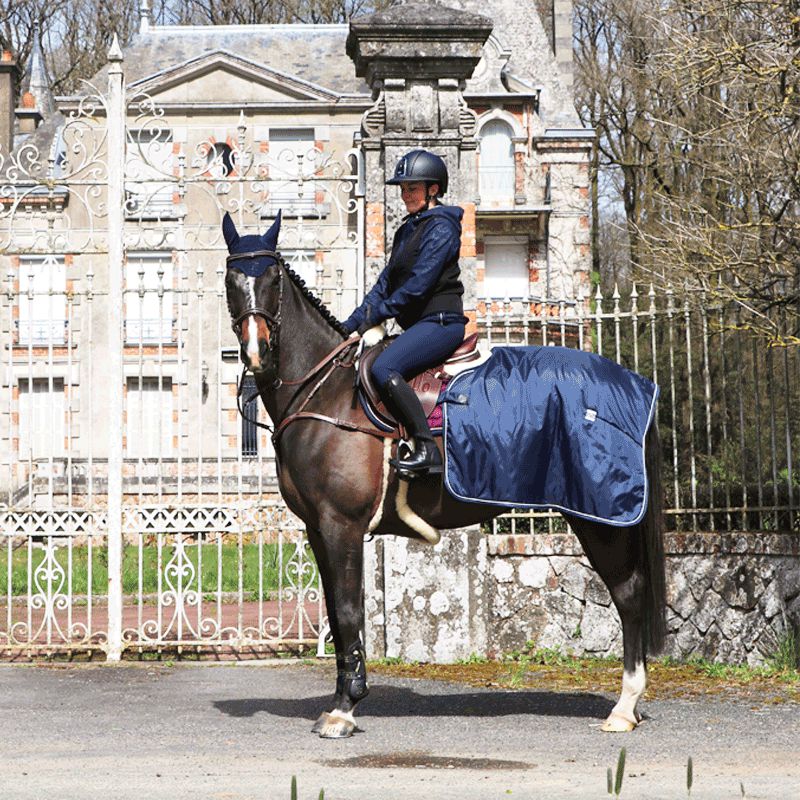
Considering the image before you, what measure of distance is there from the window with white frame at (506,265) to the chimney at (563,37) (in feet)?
13.1

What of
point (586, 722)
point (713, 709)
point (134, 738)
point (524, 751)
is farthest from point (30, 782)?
point (713, 709)

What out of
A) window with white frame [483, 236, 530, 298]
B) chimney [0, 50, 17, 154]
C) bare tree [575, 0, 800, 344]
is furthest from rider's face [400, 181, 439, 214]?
chimney [0, 50, 17, 154]

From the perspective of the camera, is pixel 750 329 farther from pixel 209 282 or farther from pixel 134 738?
pixel 209 282

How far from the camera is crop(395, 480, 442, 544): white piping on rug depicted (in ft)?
23.3

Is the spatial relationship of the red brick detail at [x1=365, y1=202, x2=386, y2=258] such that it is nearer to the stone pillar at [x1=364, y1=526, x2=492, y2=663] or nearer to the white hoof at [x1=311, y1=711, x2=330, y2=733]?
the stone pillar at [x1=364, y1=526, x2=492, y2=663]

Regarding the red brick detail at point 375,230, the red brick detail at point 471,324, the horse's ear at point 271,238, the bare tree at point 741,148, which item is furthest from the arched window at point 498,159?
the horse's ear at point 271,238

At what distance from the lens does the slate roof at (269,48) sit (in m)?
32.1

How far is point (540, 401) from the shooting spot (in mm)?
7098

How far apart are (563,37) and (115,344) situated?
24.8 m

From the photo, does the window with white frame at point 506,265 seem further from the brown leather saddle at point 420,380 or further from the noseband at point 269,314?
the noseband at point 269,314

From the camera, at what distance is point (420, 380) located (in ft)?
23.5

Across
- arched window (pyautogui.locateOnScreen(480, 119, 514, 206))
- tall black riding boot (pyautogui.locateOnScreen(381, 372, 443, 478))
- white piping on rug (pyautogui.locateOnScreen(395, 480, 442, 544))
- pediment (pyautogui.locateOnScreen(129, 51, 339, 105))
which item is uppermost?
pediment (pyautogui.locateOnScreen(129, 51, 339, 105))

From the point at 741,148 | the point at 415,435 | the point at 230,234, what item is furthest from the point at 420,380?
the point at 741,148

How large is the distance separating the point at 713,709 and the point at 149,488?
6150 mm
